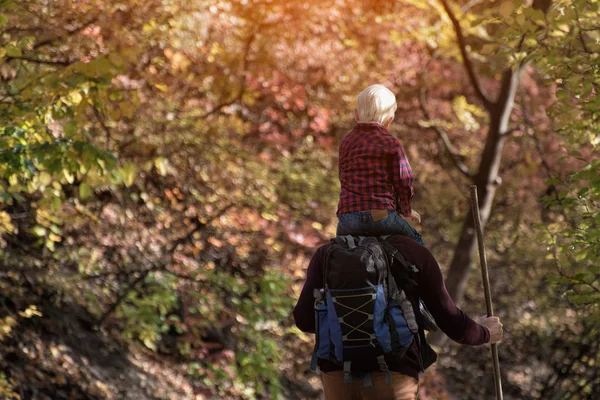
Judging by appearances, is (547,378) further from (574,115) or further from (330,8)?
(574,115)

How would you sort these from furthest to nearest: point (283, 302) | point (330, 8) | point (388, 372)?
point (330, 8) → point (283, 302) → point (388, 372)

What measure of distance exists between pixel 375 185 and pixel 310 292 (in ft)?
1.58

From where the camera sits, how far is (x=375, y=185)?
2928 mm

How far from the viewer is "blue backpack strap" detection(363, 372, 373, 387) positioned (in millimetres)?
2824

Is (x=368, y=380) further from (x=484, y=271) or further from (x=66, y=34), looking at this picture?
(x=66, y=34)

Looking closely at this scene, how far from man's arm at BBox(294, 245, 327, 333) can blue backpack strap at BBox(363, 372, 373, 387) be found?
0.36m

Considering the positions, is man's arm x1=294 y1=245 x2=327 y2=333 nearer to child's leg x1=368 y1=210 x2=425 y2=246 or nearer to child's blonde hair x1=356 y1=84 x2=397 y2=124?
child's leg x1=368 y1=210 x2=425 y2=246

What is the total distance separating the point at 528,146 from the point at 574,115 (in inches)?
310

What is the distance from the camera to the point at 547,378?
1002cm

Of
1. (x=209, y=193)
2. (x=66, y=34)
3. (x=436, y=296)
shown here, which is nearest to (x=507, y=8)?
(x=436, y=296)

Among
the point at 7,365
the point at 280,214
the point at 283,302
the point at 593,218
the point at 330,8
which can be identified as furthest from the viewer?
the point at 330,8

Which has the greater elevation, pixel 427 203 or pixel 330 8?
pixel 330 8

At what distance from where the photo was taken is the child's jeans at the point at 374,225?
2.90 metres

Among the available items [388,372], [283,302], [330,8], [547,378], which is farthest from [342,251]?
[547,378]
